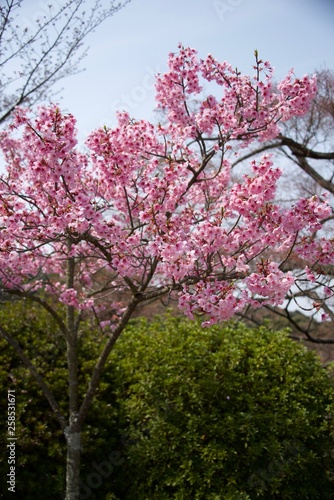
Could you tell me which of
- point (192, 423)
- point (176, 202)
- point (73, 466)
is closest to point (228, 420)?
point (192, 423)

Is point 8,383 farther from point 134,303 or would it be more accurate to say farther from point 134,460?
point 134,303

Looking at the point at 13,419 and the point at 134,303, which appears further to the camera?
the point at 13,419

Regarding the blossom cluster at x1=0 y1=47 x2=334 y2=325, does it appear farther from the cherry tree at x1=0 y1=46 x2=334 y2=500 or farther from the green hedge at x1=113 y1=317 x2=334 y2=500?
the green hedge at x1=113 y1=317 x2=334 y2=500

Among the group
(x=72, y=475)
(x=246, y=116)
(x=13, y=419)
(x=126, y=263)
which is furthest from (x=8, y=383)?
(x=246, y=116)

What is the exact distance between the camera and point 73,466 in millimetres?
4137

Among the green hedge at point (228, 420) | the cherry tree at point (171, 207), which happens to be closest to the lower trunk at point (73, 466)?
the cherry tree at point (171, 207)

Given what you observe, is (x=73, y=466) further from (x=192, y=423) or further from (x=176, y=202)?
(x=176, y=202)

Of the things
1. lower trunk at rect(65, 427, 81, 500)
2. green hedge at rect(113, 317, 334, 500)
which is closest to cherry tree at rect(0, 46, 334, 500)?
lower trunk at rect(65, 427, 81, 500)

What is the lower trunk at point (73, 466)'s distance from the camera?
163 inches

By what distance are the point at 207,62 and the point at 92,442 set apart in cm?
353

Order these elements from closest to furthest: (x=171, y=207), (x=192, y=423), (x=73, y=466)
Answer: (x=171, y=207), (x=73, y=466), (x=192, y=423)

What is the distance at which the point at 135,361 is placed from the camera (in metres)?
5.10

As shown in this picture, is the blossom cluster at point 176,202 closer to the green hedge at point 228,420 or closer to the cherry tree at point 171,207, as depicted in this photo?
the cherry tree at point 171,207

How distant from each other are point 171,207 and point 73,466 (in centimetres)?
238
